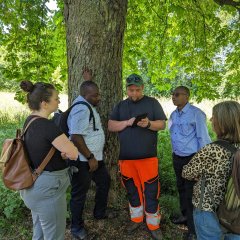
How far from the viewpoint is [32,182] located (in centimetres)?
280

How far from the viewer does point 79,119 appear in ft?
11.6

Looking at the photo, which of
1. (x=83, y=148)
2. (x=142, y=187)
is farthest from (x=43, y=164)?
(x=142, y=187)

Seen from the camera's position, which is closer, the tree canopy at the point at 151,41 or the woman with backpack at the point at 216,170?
the woman with backpack at the point at 216,170

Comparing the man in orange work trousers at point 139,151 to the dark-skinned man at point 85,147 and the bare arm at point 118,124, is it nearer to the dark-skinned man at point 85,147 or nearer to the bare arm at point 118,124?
the bare arm at point 118,124

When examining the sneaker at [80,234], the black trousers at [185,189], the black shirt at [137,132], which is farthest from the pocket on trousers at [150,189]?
the sneaker at [80,234]

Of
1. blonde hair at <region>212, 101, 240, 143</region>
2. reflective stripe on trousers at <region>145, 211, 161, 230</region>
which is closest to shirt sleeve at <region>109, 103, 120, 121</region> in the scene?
reflective stripe on trousers at <region>145, 211, 161, 230</region>

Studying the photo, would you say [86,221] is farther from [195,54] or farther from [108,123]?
[195,54]

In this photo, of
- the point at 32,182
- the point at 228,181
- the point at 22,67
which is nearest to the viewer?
the point at 228,181

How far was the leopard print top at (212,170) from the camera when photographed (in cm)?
255

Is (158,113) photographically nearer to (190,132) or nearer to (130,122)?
(130,122)

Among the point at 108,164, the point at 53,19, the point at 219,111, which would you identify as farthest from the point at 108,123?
the point at 53,19

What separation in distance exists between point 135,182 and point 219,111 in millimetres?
1921

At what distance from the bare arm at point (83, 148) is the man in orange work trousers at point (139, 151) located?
55 centimetres

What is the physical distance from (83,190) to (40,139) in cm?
122
